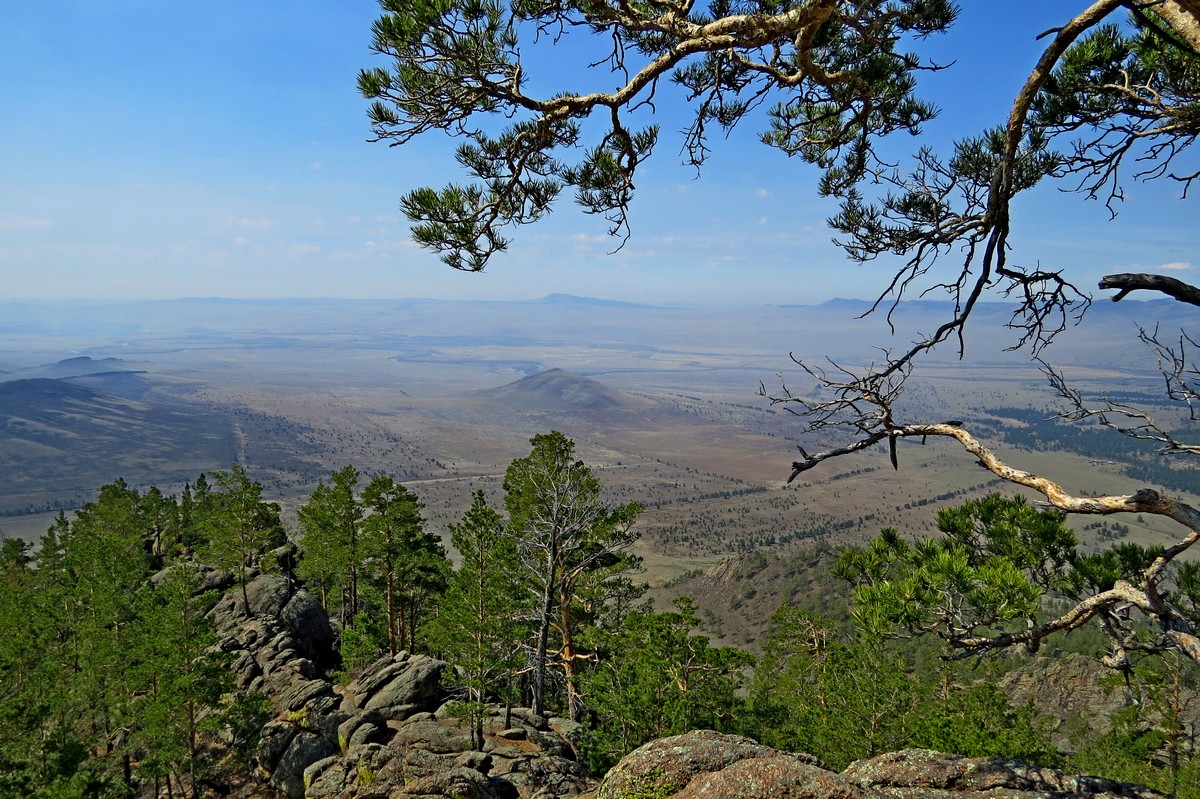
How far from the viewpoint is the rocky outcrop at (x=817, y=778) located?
592 cm

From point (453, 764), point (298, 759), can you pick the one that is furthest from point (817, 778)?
point (298, 759)

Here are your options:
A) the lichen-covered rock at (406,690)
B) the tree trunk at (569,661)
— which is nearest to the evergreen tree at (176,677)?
the lichen-covered rock at (406,690)

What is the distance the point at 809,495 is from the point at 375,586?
169014 millimetres

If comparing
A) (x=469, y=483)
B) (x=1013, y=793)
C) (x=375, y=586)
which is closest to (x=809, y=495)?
(x=469, y=483)

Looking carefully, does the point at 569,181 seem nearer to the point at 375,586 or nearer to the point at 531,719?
the point at 531,719

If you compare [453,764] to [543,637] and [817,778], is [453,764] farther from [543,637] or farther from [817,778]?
[817,778]

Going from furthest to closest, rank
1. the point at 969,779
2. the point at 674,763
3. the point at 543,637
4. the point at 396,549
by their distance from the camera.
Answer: the point at 396,549 < the point at 543,637 < the point at 674,763 < the point at 969,779

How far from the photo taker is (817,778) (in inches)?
249

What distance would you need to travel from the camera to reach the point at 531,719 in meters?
17.0

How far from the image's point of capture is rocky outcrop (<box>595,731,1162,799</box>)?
5.92m

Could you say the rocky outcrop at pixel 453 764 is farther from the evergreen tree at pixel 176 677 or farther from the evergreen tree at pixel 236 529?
the evergreen tree at pixel 236 529

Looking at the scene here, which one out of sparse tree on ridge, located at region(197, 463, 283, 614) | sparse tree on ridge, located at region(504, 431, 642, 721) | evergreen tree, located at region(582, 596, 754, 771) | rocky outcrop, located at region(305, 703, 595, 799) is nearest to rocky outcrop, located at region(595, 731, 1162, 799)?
evergreen tree, located at region(582, 596, 754, 771)

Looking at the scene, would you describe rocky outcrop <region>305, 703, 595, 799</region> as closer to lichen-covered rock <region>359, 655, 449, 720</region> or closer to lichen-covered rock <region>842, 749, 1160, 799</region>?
lichen-covered rock <region>359, 655, 449, 720</region>

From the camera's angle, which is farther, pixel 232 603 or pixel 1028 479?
pixel 232 603
